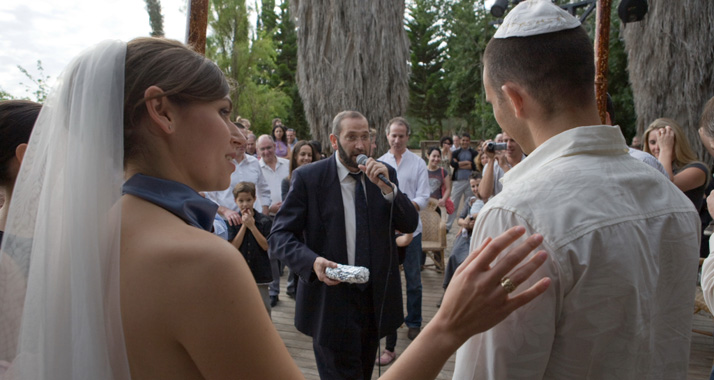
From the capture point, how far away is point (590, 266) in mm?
988

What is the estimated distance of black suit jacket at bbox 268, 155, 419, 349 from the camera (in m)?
2.84

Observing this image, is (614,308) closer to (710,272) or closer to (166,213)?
(166,213)

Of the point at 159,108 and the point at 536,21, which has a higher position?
the point at 536,21

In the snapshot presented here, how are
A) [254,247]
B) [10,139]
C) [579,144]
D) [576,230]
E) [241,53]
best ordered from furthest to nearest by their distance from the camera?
1. [241,53]
2. [254,247]
3. [10,139]
4. [579,144]
5. [576,230]

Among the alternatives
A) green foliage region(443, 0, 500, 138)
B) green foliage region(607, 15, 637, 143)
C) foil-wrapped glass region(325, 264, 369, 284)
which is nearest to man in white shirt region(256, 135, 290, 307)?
foil-wrapped glass region(325, 264, 369, 284)

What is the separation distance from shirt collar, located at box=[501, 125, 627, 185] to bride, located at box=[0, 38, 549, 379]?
0.28 m

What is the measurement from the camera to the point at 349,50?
11172 mm

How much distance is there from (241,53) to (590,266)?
85.4ft

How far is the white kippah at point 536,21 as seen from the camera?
1143 millimetres

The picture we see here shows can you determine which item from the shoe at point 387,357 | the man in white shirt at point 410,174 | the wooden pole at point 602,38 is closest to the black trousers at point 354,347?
the shoe at point 387,357

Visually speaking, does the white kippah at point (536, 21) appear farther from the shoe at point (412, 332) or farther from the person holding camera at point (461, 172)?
the person holding camera at point (461, 172)

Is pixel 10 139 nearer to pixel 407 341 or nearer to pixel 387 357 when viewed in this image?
pixel 387 357

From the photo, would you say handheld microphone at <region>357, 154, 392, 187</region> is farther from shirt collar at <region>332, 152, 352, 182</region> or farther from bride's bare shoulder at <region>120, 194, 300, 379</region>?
bride's bare shoulder at <region>120, 194, 300, 379</region>

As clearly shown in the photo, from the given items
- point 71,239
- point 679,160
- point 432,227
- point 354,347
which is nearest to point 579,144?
point 71,239
